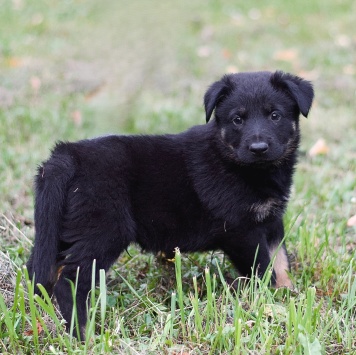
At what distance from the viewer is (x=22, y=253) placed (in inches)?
157

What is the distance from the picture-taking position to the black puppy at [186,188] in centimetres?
338

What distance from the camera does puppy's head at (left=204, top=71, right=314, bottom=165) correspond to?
11.9ft

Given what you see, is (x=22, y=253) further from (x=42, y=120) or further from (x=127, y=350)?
(x=42, y=120)

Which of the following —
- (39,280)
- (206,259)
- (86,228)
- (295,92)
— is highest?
(295,92)

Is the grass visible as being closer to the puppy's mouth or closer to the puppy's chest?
the puppy's chest

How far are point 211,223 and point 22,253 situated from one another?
4.01 feet

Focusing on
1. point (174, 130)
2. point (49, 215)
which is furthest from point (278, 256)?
point (174, 130)

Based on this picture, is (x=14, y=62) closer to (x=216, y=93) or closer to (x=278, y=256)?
(x=216, y=93)

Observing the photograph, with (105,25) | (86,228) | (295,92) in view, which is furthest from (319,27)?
(86,228)

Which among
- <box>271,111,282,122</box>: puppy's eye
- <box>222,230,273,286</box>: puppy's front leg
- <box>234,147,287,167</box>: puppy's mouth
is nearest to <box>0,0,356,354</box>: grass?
<box>222,230,273,286</box>: puppy's front leg

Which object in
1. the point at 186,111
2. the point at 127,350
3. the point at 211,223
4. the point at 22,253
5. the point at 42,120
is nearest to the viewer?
the point at 127,350

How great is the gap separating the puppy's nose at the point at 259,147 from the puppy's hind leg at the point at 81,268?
901 mm

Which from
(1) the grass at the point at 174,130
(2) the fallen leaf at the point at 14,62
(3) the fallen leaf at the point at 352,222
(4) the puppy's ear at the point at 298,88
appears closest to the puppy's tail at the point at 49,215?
(1) the grass at the point at 174,130

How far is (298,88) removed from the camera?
3746 millimetres
